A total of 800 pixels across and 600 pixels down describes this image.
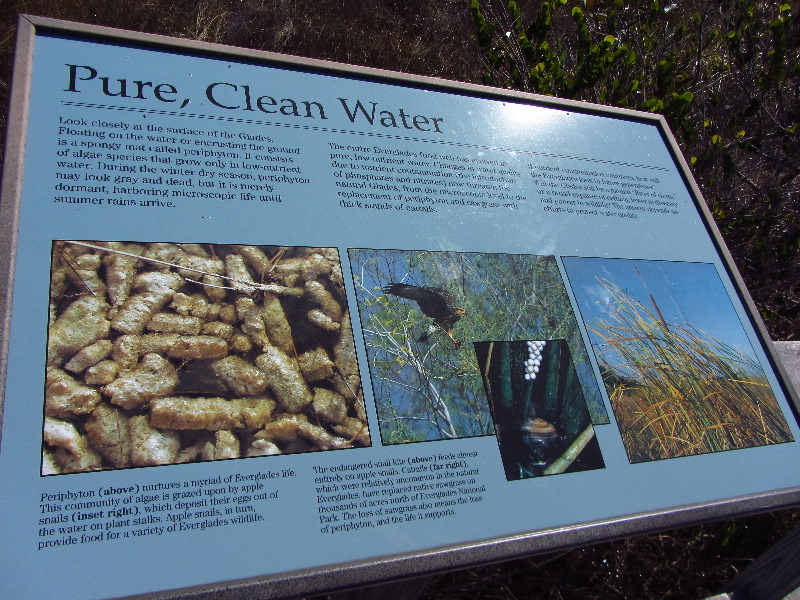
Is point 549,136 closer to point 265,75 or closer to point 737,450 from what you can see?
point 265,75

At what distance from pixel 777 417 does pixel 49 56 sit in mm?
2129

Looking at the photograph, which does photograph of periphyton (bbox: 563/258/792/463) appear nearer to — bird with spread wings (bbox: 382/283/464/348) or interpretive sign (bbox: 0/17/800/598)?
interpretive sign (bbox: 0/17/800/598)

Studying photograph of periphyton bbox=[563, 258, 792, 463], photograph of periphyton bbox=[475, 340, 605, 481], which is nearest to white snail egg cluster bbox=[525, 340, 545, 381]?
photograph of periphyton bbox=[475, 340, 605, 481]

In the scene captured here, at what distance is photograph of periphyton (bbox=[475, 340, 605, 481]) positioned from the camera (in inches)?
52.9

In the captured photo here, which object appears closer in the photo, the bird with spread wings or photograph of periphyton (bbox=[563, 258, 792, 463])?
the bird with spread wings

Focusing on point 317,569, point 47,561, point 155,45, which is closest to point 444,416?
point 317,569

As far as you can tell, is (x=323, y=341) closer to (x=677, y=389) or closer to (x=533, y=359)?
(x=533, y=359)

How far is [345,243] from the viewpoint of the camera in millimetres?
1444

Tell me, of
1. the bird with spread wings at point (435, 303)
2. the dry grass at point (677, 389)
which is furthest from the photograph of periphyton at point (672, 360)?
the bird with spread wings at point (435, 303)

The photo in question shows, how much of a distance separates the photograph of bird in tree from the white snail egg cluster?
24mm

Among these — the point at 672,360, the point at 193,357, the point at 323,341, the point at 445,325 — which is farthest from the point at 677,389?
the point at 193,357

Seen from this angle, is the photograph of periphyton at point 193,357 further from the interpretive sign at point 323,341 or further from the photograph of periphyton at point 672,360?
the photograph of periphyton at point 672,360

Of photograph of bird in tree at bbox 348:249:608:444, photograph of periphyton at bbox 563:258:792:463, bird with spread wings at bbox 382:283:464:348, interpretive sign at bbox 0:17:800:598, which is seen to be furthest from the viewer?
photograph of periphyton at bbox 563:258:792:463

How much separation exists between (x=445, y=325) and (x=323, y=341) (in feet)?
0.99
